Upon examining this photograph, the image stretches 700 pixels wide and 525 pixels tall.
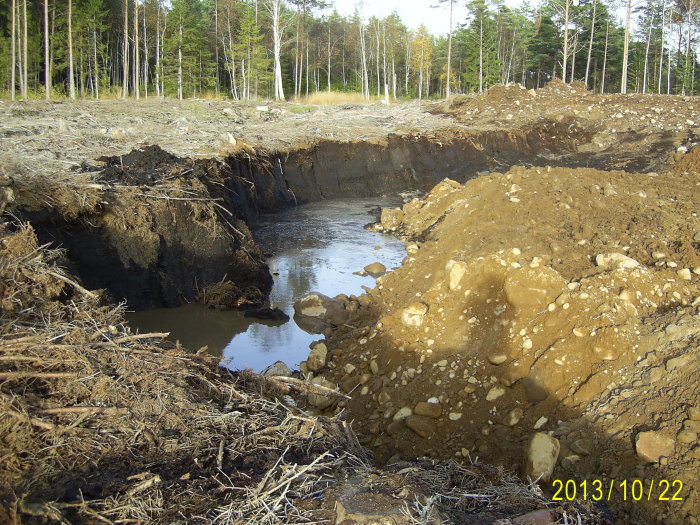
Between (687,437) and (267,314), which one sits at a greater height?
(687,437)

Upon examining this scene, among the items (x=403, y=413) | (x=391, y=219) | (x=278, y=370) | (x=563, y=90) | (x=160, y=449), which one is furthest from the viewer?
(x=563, y=90)

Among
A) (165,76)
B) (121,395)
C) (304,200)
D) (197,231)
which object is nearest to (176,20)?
(165,76)

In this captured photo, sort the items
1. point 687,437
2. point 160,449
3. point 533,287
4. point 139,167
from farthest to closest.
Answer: point 139,167 → point 533,287 → point 687,437 → point 160,449

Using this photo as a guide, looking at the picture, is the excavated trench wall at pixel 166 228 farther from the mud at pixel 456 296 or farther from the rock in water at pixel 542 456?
the rock in water at pixel 542 456

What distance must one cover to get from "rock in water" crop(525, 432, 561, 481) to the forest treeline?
26.4 m

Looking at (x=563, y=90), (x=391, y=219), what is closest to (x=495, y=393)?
(x=391, y=219)

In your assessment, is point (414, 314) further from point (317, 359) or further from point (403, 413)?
point (403, 413)

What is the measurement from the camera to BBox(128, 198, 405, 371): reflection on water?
649 centimetres

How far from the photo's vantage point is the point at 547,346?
179 inches

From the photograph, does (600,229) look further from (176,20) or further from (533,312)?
(176,20)

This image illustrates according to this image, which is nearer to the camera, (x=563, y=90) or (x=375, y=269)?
(x=375, y=269)
